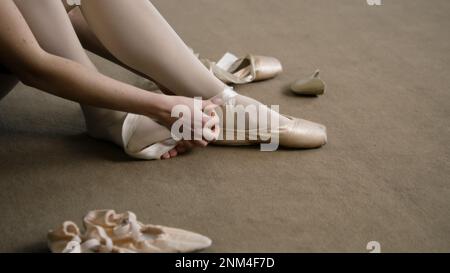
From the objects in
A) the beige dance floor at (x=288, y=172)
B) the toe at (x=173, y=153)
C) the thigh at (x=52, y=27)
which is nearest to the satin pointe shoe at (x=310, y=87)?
the beige dance floor at (x=288, y=172)

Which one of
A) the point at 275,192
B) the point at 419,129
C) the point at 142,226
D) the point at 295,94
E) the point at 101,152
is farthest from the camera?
the point at 295,94

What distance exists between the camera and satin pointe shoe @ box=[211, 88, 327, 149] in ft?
4.09

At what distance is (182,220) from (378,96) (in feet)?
2.25

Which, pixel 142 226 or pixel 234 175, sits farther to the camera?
pixel 234 175

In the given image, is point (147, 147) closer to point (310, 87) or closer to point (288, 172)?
point (288, 172)

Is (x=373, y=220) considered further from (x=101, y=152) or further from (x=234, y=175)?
(x=101, y=152)

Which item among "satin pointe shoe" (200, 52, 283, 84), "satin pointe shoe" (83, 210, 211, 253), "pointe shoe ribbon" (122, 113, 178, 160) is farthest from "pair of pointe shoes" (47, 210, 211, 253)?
"satin pointe shoe" (200, 52, 283, 84)

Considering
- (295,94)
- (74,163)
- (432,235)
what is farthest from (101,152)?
(432,235)

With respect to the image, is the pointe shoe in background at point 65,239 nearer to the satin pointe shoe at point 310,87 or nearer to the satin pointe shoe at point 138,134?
the satin pointe shoe at point 138,134

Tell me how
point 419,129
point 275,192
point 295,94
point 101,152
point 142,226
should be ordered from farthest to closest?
point 295,94 < point 419,129 < point 101,152 < point 275,192 < point 142,226

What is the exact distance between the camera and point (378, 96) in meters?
1.52

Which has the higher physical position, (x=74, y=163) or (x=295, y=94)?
(x=295, y=94)

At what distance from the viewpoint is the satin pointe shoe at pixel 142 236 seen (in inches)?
38.1

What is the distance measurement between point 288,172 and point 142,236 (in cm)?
34
